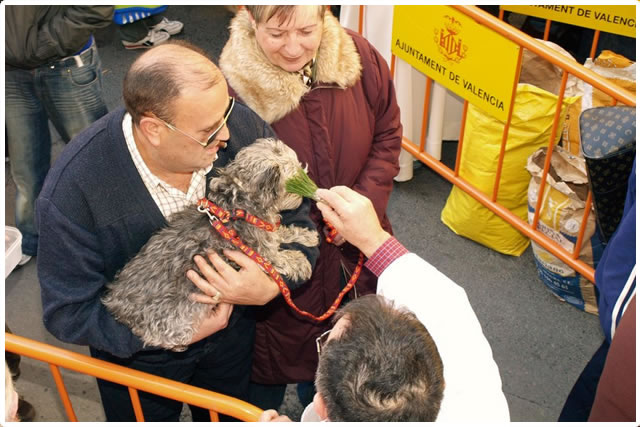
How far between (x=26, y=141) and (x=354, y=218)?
297 cm

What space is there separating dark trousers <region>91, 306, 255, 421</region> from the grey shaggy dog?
0.72 ft

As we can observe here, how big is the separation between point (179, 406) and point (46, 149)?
2450mm

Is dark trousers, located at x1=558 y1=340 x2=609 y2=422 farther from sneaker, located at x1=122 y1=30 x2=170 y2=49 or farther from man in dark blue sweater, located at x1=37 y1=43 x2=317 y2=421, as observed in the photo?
sneaker, located at x1=122 y1=30 x2=170 y2=49

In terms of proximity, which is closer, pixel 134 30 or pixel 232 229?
pixel 232 229

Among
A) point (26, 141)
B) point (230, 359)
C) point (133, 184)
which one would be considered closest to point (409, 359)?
point (133, 184)

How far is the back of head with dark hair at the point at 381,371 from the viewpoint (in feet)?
6.12

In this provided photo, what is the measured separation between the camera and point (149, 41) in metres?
7.23

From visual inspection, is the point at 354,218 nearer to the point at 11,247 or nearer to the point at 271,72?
the point at 271,72

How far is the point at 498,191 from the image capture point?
484 centimetres

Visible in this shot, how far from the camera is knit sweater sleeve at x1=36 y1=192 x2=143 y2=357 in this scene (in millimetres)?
2463

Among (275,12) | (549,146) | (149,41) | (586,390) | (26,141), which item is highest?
(275,12)

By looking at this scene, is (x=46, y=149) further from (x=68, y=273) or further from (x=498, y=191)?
(x=498, y=191)

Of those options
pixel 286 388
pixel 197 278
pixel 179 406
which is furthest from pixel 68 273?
pixel 286 388

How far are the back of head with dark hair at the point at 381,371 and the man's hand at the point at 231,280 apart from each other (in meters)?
0.72
